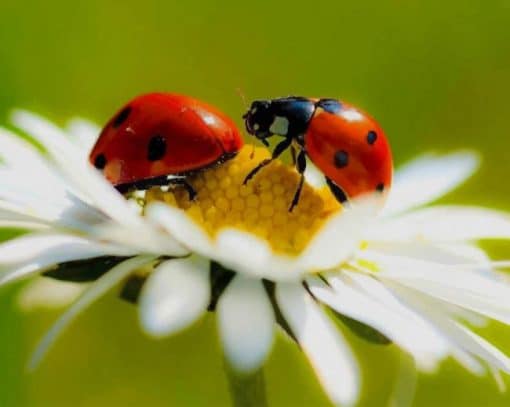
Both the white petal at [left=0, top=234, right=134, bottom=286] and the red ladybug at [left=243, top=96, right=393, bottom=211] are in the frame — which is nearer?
the white petal at [left=0, top=234, right=134, bottom=286]

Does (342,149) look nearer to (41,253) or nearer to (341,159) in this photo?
(341,159)

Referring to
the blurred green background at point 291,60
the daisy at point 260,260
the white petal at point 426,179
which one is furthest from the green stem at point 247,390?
the blurred green background at point 291,60

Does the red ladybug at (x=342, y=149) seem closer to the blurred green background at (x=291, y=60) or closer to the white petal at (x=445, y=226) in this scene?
the white petal at (x=445, y=226)

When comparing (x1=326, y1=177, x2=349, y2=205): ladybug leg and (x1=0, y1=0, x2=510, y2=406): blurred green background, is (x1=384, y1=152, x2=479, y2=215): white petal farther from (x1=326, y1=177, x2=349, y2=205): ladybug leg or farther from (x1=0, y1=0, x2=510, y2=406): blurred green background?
(x1=0, y1=0, x2=510, y2=406): blurred green background

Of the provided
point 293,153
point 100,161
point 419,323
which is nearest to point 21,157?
point 100,161

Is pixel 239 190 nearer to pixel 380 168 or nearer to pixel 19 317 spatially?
pixel 380 168

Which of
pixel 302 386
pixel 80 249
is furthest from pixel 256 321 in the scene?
pixel 302 386

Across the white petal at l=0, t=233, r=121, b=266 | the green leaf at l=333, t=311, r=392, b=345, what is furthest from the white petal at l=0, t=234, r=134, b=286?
the green leaf at l=333, t=311, r=392, b=345
